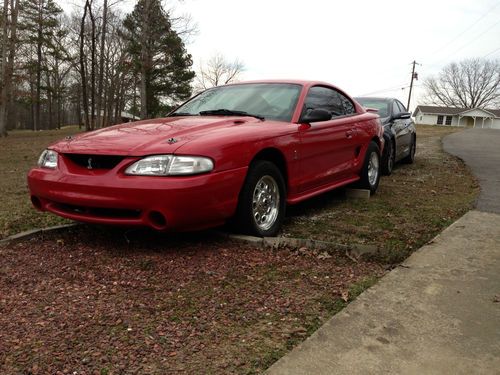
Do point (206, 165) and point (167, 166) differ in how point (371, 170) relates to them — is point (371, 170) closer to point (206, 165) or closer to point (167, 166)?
point (206, 165)

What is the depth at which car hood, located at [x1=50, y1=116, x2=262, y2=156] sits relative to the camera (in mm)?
3504

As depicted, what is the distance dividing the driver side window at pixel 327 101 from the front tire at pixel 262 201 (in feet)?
3.18

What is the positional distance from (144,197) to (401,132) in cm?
687

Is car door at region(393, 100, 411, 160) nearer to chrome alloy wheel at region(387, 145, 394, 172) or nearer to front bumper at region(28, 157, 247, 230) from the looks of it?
chrome alloy wheel at region(387, 145, 394, 172)

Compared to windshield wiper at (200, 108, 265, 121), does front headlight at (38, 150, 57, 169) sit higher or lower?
lower

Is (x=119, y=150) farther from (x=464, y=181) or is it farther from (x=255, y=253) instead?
(x=464, y=181)

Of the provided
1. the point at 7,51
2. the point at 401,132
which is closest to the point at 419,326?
the point at 401,132

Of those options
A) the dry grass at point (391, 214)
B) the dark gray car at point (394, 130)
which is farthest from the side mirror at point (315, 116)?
the dark gray car at point (394, 130)

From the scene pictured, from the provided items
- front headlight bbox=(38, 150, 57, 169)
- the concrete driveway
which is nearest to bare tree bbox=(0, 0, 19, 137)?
front headlight bbox=(38, 150, 57, 169)

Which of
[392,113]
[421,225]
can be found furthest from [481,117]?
[421,225]

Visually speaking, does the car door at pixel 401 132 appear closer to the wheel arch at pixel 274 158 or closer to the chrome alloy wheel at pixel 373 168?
the chrome alloy wheel at pixel 373 168

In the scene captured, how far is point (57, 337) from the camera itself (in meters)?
2.45

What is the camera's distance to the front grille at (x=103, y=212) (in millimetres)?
3495

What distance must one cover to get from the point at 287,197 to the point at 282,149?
1.68 ft
